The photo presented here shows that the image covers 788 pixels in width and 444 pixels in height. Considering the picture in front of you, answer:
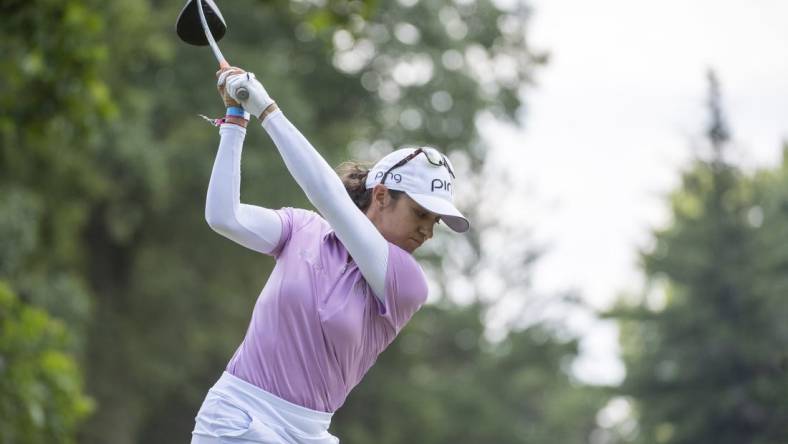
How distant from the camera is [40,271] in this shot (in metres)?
21.3

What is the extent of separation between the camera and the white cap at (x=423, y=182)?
183 inches

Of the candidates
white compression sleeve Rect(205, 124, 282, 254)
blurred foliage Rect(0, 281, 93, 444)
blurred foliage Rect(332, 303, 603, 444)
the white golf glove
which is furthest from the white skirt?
blurred foliage Rect(332, 303, 603, 444)

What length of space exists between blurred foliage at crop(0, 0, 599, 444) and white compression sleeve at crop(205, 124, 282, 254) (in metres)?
10.9

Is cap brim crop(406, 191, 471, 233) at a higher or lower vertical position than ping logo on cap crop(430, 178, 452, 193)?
lower

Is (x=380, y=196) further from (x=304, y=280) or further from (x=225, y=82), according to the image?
(x=225, y=82)

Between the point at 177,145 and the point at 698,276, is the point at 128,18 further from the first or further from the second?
the point at 698,276

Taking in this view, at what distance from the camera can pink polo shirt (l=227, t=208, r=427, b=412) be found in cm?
454

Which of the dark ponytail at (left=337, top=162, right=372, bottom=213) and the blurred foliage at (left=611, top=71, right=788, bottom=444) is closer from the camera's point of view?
the dark ponytail at (left=337, top=162, right=372, bottom=213)

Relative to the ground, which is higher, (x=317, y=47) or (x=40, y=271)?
(x=317, y=47)

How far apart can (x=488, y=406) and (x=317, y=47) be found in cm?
1068

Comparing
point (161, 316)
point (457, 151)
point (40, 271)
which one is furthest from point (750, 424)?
point (40, 271)

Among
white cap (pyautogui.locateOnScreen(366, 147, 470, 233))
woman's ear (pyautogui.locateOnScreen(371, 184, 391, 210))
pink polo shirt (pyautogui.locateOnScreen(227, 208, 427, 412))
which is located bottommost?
pink polo shirt (pyautogui.locateOnScreen(227, 208, 427, 412))

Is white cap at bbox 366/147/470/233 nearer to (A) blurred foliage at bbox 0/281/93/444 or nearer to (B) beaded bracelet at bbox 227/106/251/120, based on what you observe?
(B) beaded bracelet at bbox 227/106/251/120

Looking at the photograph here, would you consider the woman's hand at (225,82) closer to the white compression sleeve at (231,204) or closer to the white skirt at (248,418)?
the white compression sleeve at (231,204)
